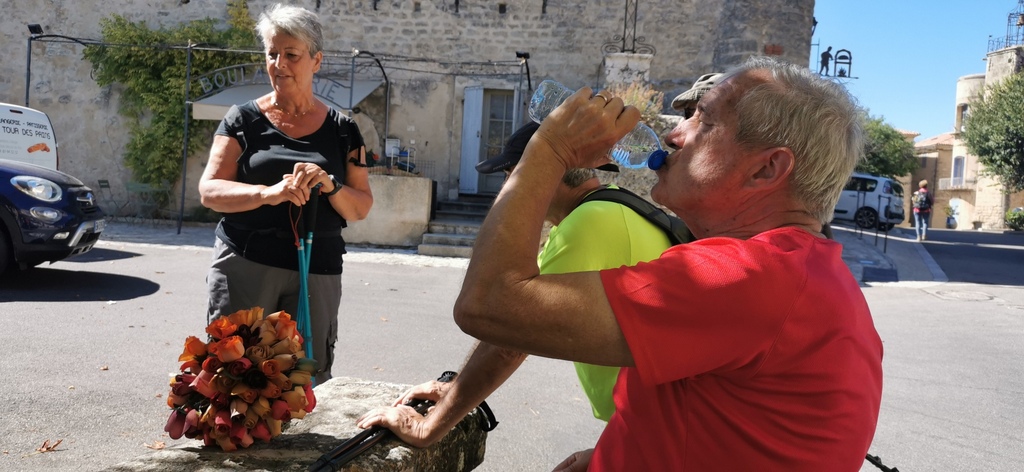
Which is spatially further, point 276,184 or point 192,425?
point 276,184

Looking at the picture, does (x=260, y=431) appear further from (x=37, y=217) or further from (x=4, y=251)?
(x=4, y=251)

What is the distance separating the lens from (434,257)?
1280cm

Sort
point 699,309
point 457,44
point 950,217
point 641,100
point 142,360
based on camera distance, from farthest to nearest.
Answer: point 950,217, point 457,44, point 641,100, point 142,360, point 699,309

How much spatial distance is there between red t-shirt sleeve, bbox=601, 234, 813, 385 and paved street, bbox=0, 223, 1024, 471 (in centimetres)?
264

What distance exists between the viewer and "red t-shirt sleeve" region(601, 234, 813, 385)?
1203 millimetres

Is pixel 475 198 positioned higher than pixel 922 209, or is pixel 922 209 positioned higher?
pixel 922 209

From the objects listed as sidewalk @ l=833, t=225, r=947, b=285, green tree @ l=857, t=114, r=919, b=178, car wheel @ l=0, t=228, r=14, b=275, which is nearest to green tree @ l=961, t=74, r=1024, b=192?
green tree @ l=857, t=114, r=919, b=178

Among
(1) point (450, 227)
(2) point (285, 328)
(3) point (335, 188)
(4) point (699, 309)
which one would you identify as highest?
(3) point (335, 188)

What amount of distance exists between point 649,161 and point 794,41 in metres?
15.0

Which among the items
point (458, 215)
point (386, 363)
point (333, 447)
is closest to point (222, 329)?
point (333, 447)

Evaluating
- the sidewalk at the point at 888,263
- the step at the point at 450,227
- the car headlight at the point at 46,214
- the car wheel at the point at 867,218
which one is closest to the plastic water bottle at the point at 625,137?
the car headlight at the point at 46,214

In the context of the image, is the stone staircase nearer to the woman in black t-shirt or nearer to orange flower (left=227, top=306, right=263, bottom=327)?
the woman in black t-shirt

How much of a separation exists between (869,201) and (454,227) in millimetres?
16820

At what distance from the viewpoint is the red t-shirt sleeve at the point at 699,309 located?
1.20 m
